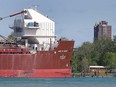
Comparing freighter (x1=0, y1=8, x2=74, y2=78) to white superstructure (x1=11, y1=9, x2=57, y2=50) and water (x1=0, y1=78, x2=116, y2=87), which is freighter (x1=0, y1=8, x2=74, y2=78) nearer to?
white superstructure (x1=11, y1=9, x2=57, y2=50)

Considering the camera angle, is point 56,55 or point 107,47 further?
point 107,47

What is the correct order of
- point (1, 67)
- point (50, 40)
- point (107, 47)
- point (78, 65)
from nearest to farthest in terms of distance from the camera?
point (1, 67), point (50, 40), point (78, 65), point (107, 47)

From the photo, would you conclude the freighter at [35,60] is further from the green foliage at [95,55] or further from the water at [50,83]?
the green foliage at [95,55]

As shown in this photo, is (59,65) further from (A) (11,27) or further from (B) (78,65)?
(B) (78,65)

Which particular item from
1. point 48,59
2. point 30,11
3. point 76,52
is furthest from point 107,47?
point 48,59

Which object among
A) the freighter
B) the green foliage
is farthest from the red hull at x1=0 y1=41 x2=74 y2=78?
the green foliage

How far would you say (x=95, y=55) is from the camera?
15750cm

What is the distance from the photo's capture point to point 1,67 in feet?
344

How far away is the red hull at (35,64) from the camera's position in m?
105

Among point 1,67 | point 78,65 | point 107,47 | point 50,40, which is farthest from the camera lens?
point 107,47

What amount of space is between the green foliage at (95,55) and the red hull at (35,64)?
1495 inches

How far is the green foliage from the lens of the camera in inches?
5827

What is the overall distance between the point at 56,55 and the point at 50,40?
749cm

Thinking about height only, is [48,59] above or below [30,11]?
below
